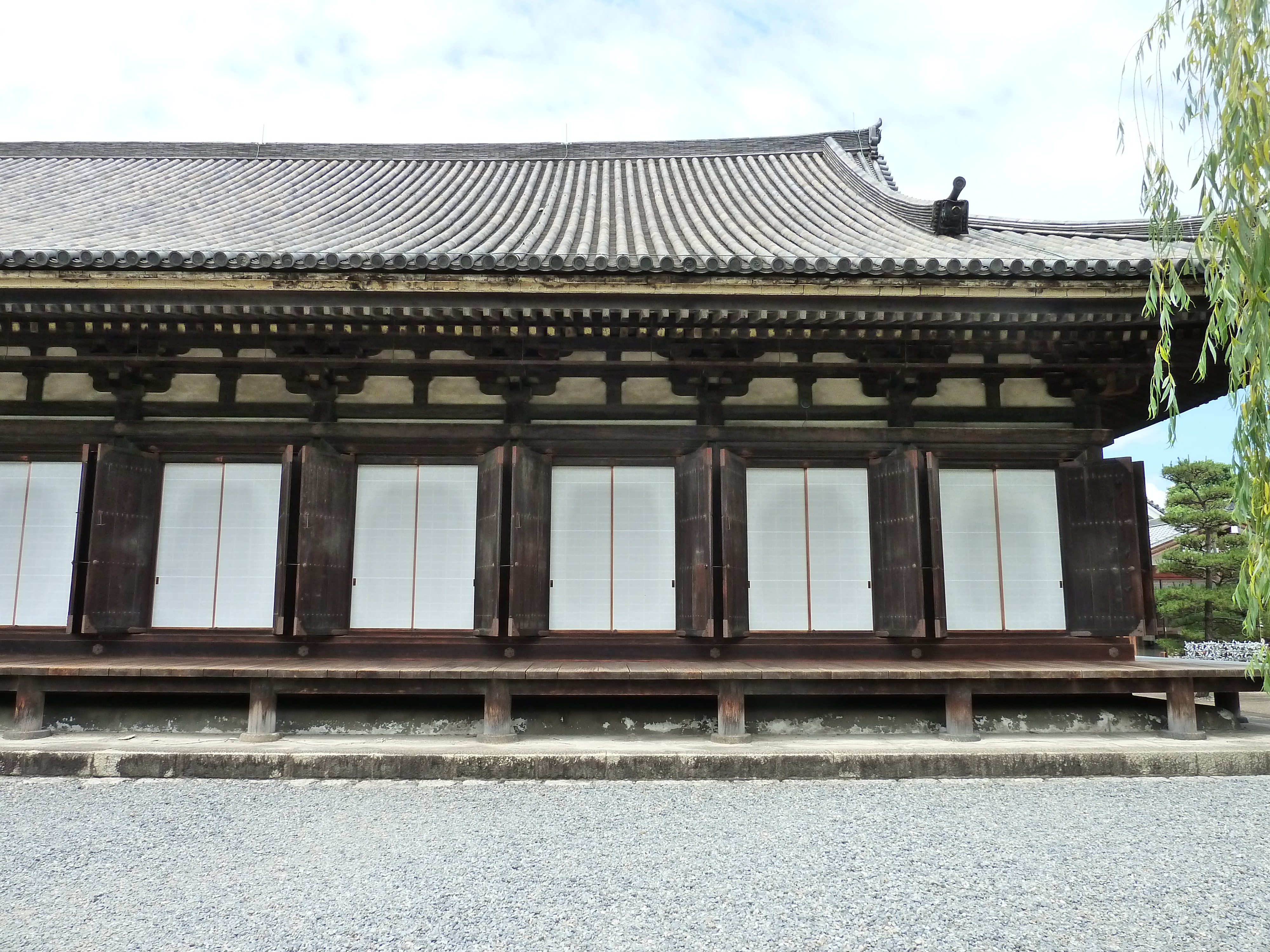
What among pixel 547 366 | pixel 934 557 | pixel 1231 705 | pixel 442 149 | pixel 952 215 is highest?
pixel 442 149

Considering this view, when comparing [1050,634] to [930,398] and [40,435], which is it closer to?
[930,398]

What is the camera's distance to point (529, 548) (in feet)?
22.2

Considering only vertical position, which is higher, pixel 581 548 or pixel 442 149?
pixel 442 149

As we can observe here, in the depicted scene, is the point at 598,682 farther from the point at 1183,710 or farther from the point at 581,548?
the point at 1183,710

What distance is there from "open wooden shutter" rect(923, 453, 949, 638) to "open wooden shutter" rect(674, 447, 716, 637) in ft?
6.37

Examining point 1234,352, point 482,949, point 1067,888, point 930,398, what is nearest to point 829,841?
point 1067,888

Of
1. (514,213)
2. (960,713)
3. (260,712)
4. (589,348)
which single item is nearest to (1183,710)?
(960,713)

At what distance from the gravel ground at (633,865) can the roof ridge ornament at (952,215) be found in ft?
17.2

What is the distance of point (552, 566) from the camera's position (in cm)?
700

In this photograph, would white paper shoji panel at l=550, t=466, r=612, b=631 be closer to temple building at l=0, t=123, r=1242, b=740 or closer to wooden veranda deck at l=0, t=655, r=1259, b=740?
temple building at l=0, t=123, r=1242, b=740

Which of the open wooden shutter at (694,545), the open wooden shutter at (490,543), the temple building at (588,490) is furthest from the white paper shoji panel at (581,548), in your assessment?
the open wooden shutter at (694,545)

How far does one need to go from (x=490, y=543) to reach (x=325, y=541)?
1441 mm

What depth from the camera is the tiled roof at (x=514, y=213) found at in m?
5.87

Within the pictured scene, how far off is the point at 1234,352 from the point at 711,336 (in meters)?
3.83
